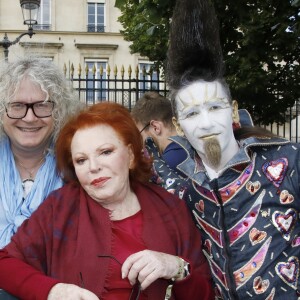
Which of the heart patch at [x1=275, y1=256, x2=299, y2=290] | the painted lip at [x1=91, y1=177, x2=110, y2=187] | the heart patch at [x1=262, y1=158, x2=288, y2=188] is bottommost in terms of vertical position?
the heart patch at [x1=275, y1=256, x2=299, y2=290]

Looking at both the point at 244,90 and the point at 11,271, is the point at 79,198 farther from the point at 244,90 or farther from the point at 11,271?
the point at 244,90

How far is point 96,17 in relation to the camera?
987 inches

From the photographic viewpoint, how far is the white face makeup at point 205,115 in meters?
2.19

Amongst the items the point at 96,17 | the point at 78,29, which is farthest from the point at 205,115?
the point at 96,17

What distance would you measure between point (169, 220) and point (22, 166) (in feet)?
2.72

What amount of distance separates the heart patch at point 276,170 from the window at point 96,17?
23.6 m

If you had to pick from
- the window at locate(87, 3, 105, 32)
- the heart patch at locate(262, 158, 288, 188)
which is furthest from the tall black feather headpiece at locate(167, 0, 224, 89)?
the window at locate(87, 3, 105, 32)

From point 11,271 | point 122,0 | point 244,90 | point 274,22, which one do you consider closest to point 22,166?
point 11,271

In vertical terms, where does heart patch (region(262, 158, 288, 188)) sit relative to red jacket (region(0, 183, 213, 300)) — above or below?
above

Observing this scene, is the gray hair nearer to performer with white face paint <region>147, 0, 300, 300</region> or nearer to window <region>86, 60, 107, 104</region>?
window <region>86, 60, 107, 104</region>

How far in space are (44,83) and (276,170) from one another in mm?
1142

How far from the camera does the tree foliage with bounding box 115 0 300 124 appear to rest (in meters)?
5.47

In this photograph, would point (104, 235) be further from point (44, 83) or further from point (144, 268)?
point (44, 83)

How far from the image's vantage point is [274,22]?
20.8 ft
